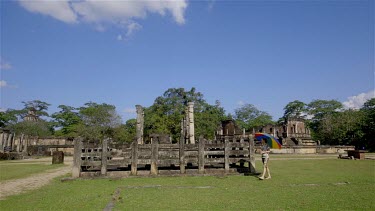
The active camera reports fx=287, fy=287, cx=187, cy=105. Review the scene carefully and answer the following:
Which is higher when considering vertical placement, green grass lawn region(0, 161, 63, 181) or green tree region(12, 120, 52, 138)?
green tree region(12, 120, 52, 138)

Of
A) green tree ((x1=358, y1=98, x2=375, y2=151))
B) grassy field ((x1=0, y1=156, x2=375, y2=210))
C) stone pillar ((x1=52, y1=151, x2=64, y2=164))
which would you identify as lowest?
grassy field ((x1=0, y1=156, x2=375, y2=210))

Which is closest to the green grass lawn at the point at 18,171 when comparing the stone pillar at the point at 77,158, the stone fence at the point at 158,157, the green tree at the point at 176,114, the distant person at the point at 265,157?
the stone pillar at the point at 77,158

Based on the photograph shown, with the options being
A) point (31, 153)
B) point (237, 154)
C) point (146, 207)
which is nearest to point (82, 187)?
point (146, 207)

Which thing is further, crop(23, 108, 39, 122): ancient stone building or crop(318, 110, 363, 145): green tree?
crop(23, 108, 39, 122): ancient stone building

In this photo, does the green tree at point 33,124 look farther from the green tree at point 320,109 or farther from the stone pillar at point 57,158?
the green tree at point 320,109

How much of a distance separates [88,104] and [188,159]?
57.9 metres

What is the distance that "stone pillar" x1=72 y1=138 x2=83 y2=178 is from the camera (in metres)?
12.5

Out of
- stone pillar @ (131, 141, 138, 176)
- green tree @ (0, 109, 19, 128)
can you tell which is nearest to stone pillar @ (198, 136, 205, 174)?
stone pillar @ (131, 141, 138, 176)

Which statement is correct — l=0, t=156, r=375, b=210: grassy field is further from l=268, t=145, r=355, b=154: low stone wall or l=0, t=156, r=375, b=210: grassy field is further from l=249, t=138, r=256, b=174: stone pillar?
l=268, t=145, r=355, b=154: low stone wall

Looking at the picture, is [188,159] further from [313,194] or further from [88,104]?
[88,104]

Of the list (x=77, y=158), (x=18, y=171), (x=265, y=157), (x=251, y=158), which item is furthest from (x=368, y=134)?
(x=18, y=171)

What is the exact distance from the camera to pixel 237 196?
8.03 meters

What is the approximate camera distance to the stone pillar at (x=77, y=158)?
12.5m

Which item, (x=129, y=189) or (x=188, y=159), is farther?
(x=188, y=159)
